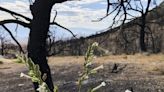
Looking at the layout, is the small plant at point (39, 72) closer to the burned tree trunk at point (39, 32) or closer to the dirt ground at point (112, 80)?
the burned tree trunk at point (39, 32)

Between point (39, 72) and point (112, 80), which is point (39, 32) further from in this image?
point (112, 80)

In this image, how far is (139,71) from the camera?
18.5m

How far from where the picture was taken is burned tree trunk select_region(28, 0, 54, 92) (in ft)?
24.4

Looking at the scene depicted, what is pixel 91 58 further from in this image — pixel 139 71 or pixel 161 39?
pixel 161 39

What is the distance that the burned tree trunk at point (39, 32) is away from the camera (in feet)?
24.4

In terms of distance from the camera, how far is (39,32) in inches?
295

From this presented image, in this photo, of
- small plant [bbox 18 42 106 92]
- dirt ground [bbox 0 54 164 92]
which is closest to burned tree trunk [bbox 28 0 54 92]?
small plant [bbox 18 42 106 92]

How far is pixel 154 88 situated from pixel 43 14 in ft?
22.8

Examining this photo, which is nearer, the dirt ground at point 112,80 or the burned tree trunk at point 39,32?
the burned tree trunk at point 39,32

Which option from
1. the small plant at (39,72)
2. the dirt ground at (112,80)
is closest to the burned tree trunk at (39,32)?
the small plant at (39,72)

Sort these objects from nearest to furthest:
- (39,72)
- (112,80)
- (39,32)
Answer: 1. (39,72)
2. (39,32)
3. (112,80)

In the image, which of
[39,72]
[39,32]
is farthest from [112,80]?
[39,72]

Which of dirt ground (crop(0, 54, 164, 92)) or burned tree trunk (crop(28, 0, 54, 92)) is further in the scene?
dirt ground (crop(0, 54, 164, 92))

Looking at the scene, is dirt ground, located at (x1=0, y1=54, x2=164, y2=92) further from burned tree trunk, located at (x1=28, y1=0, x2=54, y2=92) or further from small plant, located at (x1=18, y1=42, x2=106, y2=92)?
small plant, located at (x1=18, y1=42, x2=106, y2=92)
